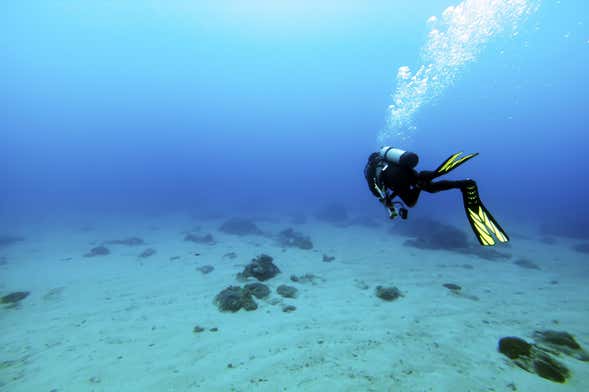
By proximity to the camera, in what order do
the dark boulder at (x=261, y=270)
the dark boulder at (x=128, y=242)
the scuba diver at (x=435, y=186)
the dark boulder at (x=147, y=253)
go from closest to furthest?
the scuba diver at (x=435, y=186), the dark boulder at (x=261, y=270), the dark boulder at (x=147, y=253), the dark boulder at (x=128, y=242)

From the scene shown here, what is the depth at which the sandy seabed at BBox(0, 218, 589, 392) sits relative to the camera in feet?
14.7

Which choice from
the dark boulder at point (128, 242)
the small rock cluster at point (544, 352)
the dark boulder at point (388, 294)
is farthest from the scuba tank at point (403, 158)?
the dark boulder at point (128, 242)

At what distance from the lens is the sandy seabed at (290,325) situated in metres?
4.48

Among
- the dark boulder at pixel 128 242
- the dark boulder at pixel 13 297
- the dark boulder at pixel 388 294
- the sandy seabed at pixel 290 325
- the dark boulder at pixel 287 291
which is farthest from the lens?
the dark boulder at pixel 128 242

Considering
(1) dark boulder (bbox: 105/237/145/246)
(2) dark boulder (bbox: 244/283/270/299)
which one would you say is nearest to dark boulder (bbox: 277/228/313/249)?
(2) dark boulder (bbox: 244/283/270/299)

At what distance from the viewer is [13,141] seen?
197875mm

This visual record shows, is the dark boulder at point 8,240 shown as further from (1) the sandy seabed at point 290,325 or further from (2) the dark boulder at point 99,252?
(2) the dark boulder at point 99,252

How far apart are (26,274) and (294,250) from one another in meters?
12.6

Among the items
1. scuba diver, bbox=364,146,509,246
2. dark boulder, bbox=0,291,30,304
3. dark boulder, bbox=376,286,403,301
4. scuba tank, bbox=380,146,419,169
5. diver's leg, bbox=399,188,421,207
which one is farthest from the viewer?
dark boulder, bbox=0,291,30,304

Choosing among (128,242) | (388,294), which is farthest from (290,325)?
(128,242)

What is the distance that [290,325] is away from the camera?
6.25 meters

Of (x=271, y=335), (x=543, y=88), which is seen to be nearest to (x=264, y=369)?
(x=271, y=335)

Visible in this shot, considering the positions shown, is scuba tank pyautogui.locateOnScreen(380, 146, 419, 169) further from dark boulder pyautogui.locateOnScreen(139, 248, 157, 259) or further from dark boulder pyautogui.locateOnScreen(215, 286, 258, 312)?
dark boulder pyautogui.locateOnScreen(139, 248, 157, 259)

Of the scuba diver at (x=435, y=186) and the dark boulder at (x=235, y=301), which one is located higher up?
the scuba diver at (x=435, y=186)
